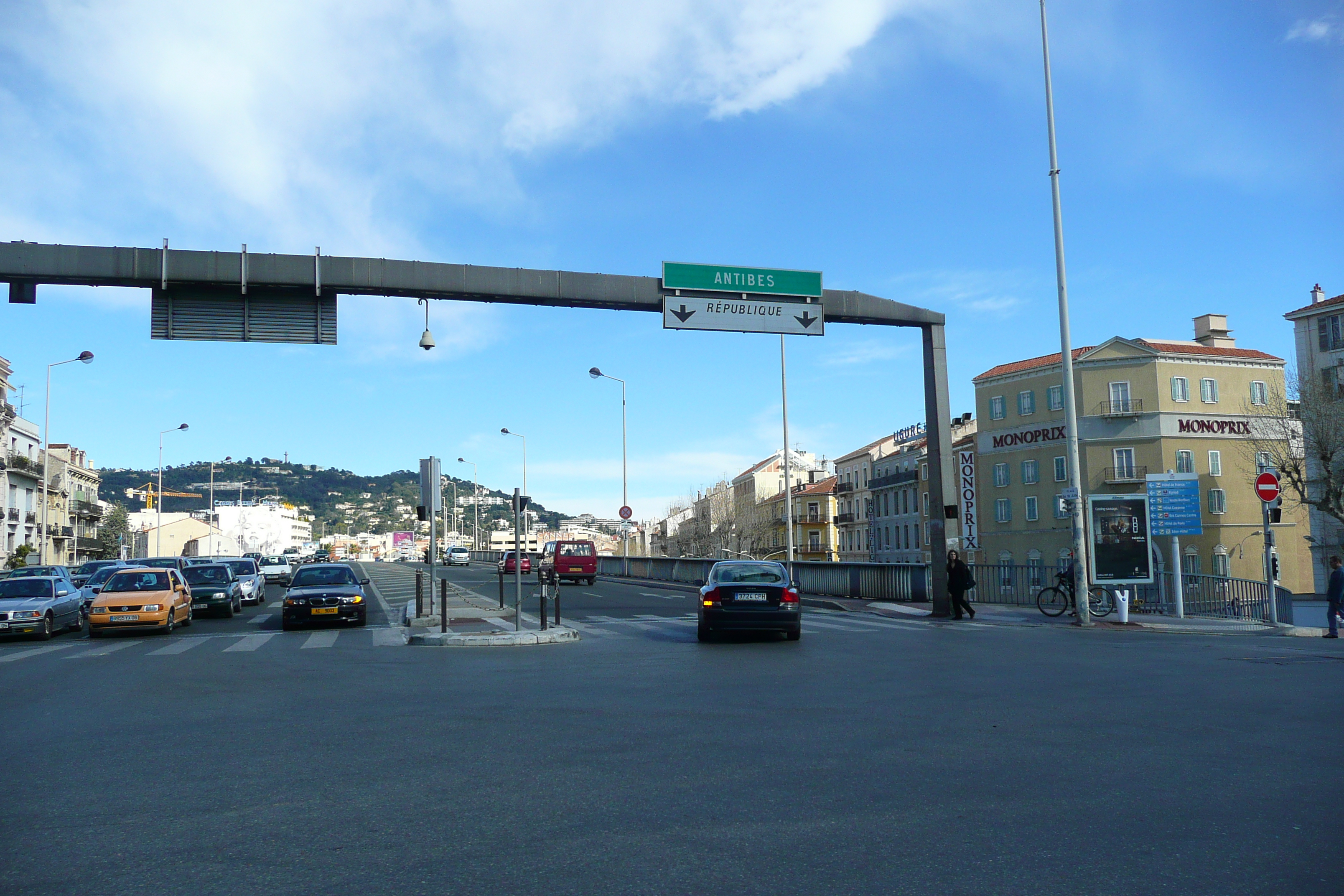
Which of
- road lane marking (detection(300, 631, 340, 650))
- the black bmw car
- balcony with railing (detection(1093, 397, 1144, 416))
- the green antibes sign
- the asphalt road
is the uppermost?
balcony with railing (detection(1093, 397, 1144, 416))

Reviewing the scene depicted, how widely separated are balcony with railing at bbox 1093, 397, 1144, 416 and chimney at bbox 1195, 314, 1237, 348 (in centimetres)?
894

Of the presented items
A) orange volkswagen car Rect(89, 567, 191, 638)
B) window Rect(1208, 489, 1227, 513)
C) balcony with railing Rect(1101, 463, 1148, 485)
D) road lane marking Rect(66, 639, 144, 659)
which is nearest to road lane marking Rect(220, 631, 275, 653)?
road lane marking Rect(66, 639, 144, 659)

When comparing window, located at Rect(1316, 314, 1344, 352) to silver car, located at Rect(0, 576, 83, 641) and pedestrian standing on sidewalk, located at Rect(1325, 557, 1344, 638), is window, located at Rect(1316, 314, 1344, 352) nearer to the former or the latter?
pedestrian standing on sidewalk, located at Rect(1325, 557, 1344, 638)

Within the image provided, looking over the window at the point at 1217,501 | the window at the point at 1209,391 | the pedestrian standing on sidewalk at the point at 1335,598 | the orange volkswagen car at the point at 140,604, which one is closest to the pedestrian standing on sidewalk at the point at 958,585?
the pedestrian standing on sidewalk at the point at 1335,598

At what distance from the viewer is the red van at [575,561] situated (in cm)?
4566

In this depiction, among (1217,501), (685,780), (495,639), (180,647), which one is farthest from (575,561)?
(1217,501)

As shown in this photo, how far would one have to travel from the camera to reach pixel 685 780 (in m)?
6.70

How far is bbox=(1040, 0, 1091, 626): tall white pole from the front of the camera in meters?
21.2

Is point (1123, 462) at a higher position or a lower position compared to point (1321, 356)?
lower

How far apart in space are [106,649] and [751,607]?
11.5 meters

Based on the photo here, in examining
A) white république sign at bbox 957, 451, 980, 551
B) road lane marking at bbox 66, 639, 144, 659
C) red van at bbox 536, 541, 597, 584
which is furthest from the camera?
red van at bbox 536, 541, 597, 584

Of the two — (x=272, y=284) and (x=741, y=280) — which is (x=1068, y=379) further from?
(x=272, y=284)

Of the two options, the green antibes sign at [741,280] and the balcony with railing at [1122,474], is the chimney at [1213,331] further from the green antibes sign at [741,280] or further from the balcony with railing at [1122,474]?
the green antibes sign at [741,280]

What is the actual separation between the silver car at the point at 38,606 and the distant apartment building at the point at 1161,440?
50640 mm
